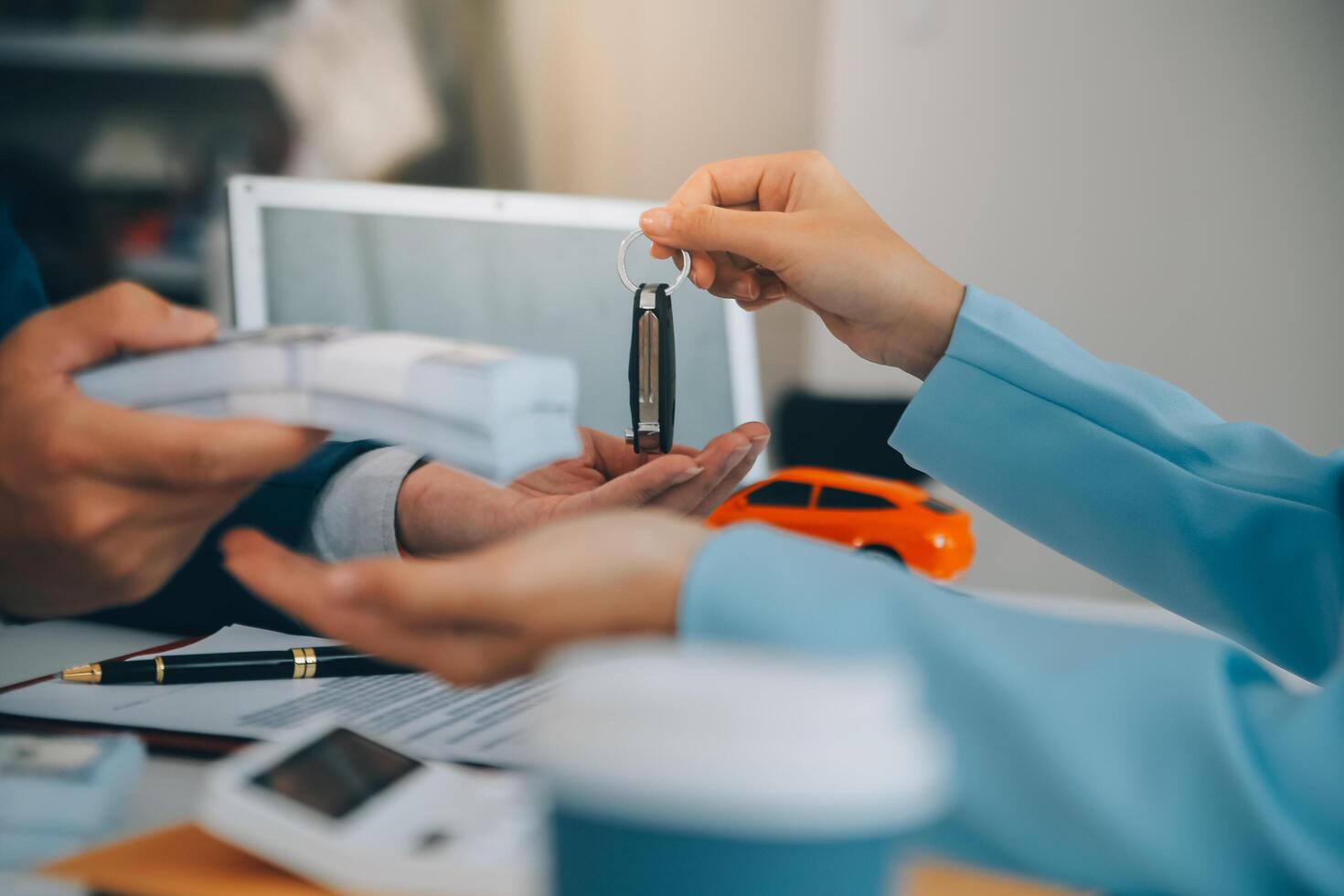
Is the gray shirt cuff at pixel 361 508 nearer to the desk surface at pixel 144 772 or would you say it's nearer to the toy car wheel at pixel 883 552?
the desk surface at pixel 144 772

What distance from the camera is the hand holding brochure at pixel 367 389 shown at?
28 centimetres

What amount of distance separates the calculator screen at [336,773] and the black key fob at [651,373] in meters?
0.16

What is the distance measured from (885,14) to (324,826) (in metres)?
1.23

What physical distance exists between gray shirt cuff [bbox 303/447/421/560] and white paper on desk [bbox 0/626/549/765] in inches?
2.3

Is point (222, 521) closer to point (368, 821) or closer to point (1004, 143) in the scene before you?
point (368, 821)

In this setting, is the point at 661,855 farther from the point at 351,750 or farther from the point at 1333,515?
the point at 1333,515

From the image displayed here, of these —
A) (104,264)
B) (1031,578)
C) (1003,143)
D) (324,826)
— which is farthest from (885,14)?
(324,826)

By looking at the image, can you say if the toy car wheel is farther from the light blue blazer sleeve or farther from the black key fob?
the light blue blazer sleeve

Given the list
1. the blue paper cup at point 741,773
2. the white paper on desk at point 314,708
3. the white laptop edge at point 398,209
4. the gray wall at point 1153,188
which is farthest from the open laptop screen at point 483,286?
the gray wall at point 1153,188

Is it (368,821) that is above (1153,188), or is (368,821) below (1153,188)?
below

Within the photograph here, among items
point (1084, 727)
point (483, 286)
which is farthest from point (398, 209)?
point (1084, 727)

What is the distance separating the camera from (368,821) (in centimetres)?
25

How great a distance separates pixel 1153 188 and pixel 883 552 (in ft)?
2.30

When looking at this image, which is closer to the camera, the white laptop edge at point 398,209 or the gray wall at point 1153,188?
the white laptop edge at point 398,209
